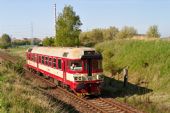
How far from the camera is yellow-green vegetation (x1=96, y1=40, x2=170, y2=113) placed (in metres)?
19.0

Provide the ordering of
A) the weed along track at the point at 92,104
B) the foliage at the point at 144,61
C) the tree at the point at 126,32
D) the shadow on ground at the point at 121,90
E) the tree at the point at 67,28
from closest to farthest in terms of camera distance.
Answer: the weed along track at the point at 92,104, the shadow on ground at the point at 121,90, the foliage at the point at 144,61, the tree at the point at 67,28, the tree at the point at 126,32

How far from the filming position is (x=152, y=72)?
80.0 feet

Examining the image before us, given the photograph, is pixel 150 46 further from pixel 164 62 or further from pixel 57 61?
pixel 57 61

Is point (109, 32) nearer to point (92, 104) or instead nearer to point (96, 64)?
point (96, 64)

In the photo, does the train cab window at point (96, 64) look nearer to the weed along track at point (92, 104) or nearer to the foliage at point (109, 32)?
the weed along track at point (92, 104)

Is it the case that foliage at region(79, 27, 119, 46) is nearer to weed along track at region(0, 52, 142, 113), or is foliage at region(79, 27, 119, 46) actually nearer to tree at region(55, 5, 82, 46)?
tree at region(55, 5, 82, 46)

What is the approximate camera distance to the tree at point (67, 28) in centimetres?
4169

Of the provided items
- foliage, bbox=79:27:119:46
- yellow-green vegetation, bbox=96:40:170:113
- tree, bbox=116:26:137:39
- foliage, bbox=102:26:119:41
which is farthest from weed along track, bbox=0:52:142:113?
foliage, bbox=102:26:119:41

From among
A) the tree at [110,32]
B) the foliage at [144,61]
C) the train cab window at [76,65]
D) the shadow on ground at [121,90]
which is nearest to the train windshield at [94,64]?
the train cab window at [76,65]

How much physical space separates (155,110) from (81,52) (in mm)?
6437

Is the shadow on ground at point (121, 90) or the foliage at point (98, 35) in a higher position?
the foliage at point (98, 35)

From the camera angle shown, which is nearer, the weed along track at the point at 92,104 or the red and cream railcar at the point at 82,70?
the weed along track at the point at 92,104

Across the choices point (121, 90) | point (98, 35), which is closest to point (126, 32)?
point (98, 35)

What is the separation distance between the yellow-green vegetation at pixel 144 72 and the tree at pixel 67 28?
29.8 ft
